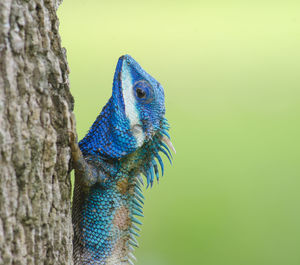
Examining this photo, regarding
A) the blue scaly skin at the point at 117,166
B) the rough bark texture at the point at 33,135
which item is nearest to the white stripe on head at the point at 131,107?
the blue scaly skin at the point at 117,166

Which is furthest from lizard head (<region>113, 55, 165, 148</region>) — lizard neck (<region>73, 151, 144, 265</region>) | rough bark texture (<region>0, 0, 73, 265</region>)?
rough bark texture (<region>0, 0, 73, 265</region>)

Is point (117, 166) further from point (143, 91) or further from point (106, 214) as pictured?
point (143, 91)

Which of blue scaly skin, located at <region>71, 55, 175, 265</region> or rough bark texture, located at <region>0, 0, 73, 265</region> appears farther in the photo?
blue scaly skin, located at <region>71, 55, 175, 265</region>

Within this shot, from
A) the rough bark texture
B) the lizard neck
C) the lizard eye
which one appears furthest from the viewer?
the lizard eye

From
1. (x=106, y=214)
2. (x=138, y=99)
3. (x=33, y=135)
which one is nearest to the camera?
(x=33, y=135)

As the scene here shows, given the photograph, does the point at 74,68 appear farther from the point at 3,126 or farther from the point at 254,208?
the point at 3,126

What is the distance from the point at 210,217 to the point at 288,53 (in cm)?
414

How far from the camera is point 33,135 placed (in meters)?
2.16

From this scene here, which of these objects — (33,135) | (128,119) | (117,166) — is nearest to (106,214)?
(117,166)

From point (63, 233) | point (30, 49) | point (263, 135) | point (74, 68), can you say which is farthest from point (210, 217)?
point (30, 49)

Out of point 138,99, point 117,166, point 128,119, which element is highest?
point 138,99

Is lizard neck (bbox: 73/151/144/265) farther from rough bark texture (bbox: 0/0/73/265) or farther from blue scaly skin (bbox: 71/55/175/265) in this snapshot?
rough bark texture (bbox: 0/0/73/265)

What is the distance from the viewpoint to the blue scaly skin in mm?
2986

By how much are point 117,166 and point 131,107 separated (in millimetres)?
379
